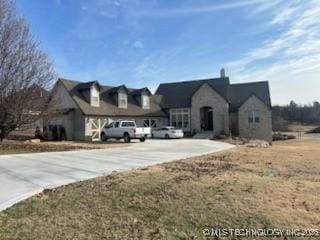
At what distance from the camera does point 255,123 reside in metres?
39.7

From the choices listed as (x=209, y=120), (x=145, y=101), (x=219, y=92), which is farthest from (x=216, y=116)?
(x=145, y=101)

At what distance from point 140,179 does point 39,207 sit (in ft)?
10.6

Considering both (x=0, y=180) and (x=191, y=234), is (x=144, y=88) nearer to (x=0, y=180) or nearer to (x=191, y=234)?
(x=0, y=180)

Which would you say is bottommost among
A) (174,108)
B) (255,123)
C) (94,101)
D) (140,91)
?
(255,123)

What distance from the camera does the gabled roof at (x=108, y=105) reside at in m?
34.0

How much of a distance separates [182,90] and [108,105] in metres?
12.9

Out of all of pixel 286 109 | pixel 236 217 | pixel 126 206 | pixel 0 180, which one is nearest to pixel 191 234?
pixel 236 217

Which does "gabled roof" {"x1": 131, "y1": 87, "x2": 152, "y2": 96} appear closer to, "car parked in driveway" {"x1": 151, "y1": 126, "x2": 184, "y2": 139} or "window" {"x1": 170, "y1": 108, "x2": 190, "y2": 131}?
"window" {"x1": 170, "y1": 108, "x2": 190, "y2": 131}

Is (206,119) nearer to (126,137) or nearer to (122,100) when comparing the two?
(122,100)

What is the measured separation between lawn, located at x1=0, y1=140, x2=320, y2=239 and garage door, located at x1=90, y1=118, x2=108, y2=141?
2413cm

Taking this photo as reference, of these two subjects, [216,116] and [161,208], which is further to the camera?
[216,116]

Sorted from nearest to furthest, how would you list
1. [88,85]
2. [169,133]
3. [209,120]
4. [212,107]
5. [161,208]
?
1. [161,208]
2. [88,85]
3. [169,133]
4. [212,107]
5. [209,120]

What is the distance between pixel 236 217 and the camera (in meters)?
6.58

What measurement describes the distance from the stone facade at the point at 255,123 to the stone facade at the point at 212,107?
1947mm
